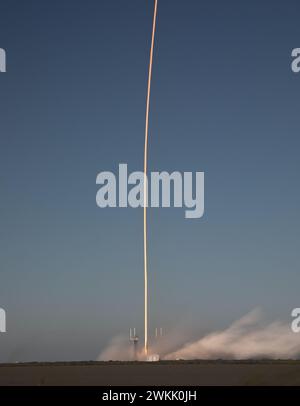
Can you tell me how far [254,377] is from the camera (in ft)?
300
